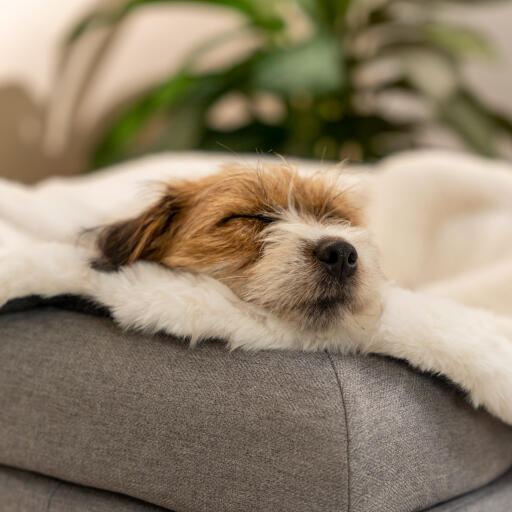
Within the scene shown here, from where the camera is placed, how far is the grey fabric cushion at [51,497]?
47.1 inches

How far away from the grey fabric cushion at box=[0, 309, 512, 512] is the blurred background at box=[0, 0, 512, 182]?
6.35ft

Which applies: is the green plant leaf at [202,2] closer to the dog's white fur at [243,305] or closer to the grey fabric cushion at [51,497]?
the dog's white fur at [243,305]

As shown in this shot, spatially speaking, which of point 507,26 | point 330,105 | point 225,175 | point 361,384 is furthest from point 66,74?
point 361,384

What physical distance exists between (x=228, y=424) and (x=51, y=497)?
45 cm

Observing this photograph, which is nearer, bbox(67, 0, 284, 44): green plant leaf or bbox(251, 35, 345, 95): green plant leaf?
bbox(251, 35, 345, 95): green plant leaf

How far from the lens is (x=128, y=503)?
1.19 meters

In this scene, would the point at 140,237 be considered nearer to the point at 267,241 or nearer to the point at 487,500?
the point at 267,241

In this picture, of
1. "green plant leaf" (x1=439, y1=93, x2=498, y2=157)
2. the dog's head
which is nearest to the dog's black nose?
the dog's head

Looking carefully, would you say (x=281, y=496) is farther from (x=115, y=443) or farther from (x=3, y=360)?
(x=3, y=360)

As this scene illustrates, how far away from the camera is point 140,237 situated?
1.41 metres

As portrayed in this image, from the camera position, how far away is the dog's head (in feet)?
4.17

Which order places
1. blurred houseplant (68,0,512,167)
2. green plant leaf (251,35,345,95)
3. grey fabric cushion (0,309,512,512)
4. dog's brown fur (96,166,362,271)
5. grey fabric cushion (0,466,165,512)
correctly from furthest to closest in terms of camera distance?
blurred houseplant (68,0,512,167), green plant leaf (251,35,345,95), dog's brown fur (96,166,362,271), grey fabric cushion (0,466,165,512), grey fabric cushion (0,309,512,512)

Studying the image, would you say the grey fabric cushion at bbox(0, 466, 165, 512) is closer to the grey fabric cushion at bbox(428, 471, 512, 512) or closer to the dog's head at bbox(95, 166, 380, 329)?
the dog's head at bbox(95, 166, 380, 329)

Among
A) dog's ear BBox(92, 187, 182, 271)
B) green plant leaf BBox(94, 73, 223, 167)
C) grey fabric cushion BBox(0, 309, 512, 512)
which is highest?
dog's ear BBox(92, 187, 182, 271)
